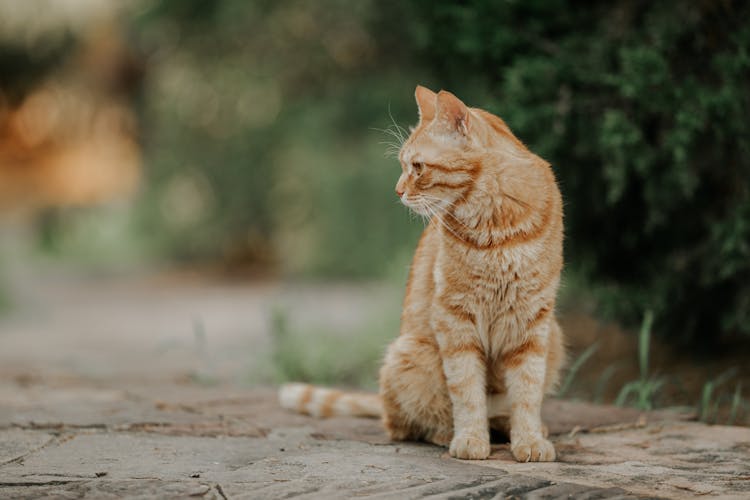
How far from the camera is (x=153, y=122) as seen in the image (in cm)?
1330

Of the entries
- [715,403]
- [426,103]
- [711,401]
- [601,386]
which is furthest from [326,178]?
[426,103]

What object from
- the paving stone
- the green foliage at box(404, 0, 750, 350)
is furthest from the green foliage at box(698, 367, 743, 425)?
the paving stone

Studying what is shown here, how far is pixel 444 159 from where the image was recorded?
300 centimetres

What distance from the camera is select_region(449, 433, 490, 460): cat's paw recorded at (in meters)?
2.96

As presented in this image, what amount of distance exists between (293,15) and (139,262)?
566 centimetres

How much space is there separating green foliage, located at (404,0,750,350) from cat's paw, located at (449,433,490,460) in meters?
1.91

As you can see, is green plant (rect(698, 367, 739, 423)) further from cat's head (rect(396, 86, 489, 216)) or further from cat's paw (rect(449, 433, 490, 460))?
cat's head (rect(396, 86, 489, 216))

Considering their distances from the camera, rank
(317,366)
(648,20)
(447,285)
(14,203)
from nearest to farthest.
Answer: (447,285) → (648,20) → (317,366) → (14,203)

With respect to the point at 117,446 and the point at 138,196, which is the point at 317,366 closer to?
the point at 117,446

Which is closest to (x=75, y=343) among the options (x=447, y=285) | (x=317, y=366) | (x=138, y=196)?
(x=317, y=366)

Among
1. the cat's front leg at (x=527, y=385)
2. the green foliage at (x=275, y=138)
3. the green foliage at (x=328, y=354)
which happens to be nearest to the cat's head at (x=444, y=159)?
the cat's front leg at (x=527, y=385)

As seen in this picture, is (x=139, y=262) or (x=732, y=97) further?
(x=139, y=262)

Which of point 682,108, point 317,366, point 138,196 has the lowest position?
point 317,366

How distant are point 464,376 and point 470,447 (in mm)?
253
